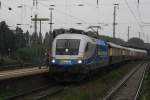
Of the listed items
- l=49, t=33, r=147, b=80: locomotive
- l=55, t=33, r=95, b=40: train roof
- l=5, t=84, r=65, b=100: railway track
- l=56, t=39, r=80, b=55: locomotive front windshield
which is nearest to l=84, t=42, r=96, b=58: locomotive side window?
l=49, t=33, r=147, b=80: locomotive

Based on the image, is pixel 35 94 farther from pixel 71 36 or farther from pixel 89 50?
pixel 89 50

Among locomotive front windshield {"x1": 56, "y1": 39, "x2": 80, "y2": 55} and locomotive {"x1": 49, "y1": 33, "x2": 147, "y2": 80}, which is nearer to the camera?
locomotive {"x1": 49, "y1": 33, "x2": 147, "y2": 80}

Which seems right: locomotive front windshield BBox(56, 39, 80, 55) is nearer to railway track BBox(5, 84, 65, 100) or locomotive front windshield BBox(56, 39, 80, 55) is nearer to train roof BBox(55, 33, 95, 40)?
train roof BBox(55, 33, 95, 40)

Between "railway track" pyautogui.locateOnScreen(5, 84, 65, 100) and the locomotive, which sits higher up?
the locomotive

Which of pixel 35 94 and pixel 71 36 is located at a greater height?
pixel 71 36

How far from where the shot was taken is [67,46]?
70.3 feet

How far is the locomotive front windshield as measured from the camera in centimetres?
2122

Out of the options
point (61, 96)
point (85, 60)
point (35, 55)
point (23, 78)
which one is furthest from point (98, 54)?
point (35, 55)

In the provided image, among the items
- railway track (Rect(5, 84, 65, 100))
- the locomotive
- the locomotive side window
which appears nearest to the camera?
railway track (Rect(5, 84, 65, 100))

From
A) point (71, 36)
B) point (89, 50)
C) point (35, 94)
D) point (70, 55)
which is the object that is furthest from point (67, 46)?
point (35, 94)

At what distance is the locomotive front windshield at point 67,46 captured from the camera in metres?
21.2

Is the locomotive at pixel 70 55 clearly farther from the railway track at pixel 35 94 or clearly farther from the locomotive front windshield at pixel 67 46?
the railway track at pixel 35 94

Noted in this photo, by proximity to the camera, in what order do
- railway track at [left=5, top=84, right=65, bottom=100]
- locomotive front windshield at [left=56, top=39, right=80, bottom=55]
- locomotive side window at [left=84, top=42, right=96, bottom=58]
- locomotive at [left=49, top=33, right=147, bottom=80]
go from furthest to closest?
locomotive side window at [left=84, top=42, right=96, bottom=58]
locomotive front windshield at [left=56, top=39, right=80, bottom=55]
locomotive at [left=49, top=33, right=147, bottom=80]
railway track at [left=5, top=84, right=65, bottom=100]

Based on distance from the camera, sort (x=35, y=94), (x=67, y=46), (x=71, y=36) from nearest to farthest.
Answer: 1. (x=35, y=94)
2. (x=67, y=46)
3. (x=71, y=36)
